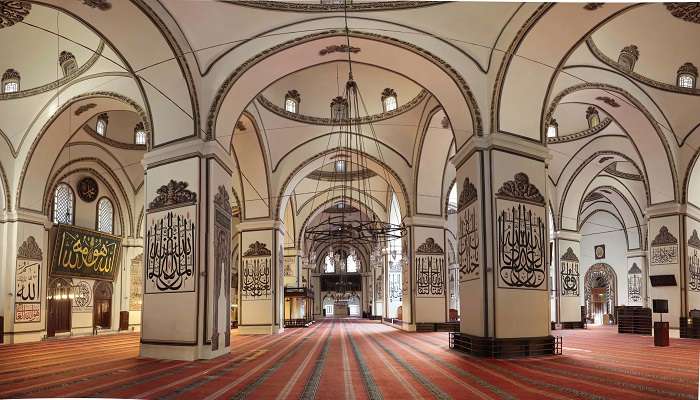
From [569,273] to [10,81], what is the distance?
16.7 metres

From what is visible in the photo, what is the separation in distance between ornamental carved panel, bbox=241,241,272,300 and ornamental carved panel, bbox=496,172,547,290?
28.9 feet

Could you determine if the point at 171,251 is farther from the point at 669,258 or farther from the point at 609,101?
the point at 669,258

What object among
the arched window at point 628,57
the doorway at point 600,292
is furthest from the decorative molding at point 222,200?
the doorway at point 600,292

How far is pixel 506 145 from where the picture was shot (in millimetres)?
9805

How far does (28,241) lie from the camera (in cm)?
1377

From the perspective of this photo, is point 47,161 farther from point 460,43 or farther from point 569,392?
point 569,392

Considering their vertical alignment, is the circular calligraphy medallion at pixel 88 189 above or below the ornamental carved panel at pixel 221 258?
above

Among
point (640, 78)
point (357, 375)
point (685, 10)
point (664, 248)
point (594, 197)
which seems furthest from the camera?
point (594, 197)

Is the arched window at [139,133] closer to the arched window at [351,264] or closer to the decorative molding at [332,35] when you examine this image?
the decorative molding at [332,35]

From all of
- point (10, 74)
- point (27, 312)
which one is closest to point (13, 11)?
point (10, 74)

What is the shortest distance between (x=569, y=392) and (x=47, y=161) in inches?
501

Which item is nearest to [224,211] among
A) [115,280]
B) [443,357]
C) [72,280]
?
[443,357]

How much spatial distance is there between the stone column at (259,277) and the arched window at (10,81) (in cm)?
672

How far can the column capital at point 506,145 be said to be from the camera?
31.9 ft
